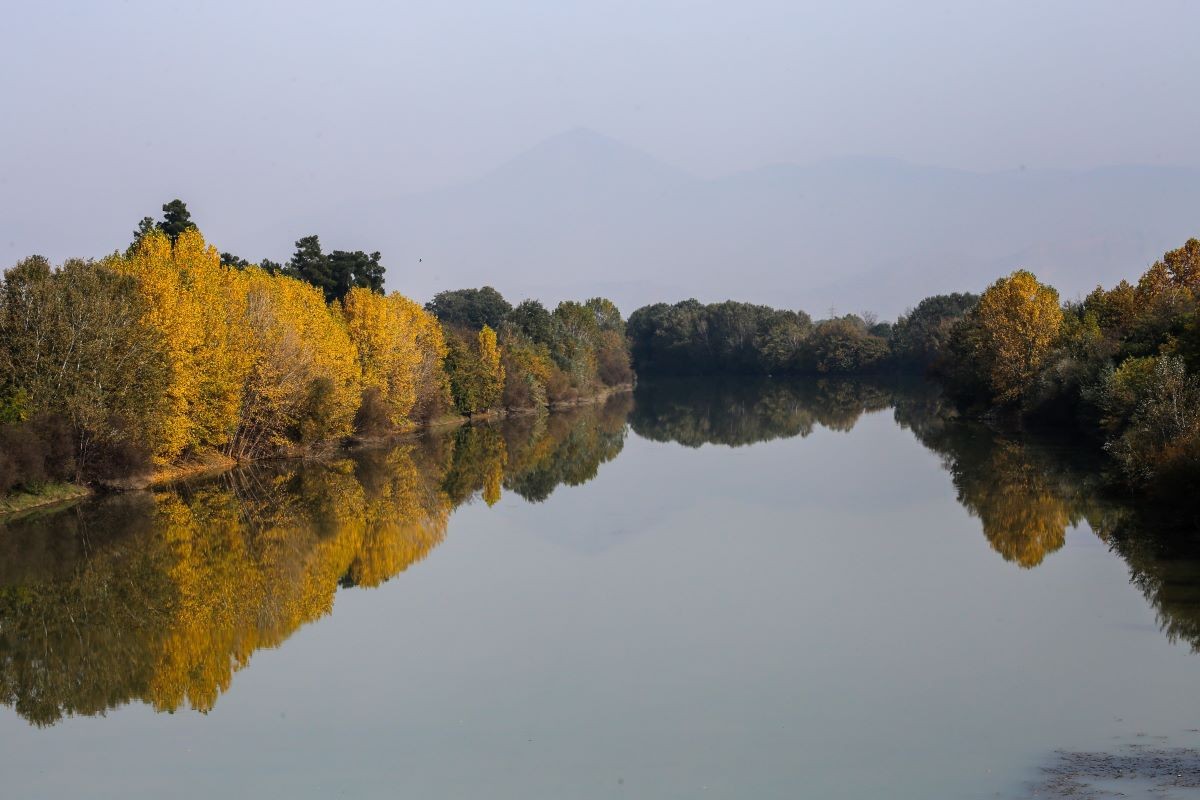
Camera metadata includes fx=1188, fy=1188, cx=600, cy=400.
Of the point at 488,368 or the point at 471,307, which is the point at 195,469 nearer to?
the point at 488,368

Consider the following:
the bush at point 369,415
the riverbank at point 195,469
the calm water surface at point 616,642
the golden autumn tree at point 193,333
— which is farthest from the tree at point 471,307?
the calm water surface at point 616,642

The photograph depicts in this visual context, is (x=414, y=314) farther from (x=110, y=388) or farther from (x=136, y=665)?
(x=136, y=665)

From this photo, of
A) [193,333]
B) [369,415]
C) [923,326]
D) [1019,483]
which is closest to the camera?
[1019,483]

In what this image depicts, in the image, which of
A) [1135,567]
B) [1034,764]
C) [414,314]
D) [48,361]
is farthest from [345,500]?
[414,314]

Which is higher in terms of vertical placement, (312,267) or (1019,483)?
(312,267)

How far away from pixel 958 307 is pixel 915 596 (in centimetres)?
11364

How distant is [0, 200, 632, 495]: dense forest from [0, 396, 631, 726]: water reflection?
6.46 feet

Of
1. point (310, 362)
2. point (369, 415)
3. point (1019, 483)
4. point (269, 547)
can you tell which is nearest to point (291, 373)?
point (310, 362)

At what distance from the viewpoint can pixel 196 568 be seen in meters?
26.1

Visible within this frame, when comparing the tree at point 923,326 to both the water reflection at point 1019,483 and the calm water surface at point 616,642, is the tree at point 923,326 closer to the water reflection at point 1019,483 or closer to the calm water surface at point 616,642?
the water reflection at point 1019,483

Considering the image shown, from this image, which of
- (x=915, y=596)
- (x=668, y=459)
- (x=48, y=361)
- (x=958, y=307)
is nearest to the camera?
(x=915, y=596)

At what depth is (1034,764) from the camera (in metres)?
13.2

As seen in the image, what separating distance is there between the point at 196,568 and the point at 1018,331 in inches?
1829

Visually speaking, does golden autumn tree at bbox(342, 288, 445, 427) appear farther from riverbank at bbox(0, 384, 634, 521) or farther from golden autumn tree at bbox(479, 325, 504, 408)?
golden autumn tree at bbox(479, 325, 504, 408)
